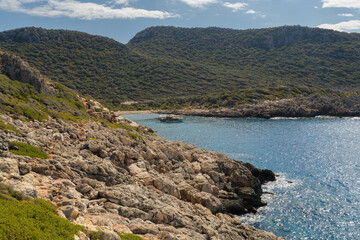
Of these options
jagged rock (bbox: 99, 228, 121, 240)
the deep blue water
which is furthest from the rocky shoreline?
jagged rock (bbox: 99, 228, 121, 240)

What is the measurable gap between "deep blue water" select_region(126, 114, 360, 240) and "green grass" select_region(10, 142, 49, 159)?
24.6m

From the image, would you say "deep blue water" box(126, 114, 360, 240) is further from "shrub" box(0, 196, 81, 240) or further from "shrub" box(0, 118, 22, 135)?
"shrub" box(0, 118, 22, 135)

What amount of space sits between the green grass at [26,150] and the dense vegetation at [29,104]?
7892 millimetres

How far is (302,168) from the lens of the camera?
51.5 meters

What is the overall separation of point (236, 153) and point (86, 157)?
45.0 meters

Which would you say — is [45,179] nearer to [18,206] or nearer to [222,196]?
[18,206]

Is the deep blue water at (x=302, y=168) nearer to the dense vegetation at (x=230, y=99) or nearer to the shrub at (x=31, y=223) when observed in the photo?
the shrub at (x=31, y=223)

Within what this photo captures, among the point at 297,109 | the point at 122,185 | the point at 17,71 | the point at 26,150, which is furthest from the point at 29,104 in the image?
the point at 297,109

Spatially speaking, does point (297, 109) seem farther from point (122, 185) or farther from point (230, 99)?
point (122, 185)

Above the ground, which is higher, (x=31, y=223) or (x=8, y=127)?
(x=8, y=127)

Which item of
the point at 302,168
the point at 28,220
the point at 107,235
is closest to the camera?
the point at 28,220

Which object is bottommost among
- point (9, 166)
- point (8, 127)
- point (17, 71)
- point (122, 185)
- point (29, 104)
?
point (122, 185)

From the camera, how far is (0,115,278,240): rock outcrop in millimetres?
16406

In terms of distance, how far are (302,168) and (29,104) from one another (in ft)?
163
